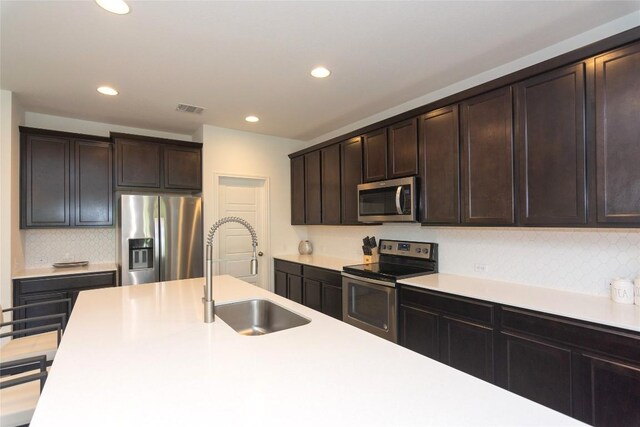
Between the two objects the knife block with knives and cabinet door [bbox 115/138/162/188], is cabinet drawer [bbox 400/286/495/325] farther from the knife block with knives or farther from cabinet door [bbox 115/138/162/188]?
cabinet door [bbox 115/138/162/188]

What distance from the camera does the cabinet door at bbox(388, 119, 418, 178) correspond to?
9.83ft

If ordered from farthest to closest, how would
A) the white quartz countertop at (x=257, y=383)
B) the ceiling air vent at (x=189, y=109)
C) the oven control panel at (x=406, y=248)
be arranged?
the ceiling air vent at (x=189, y=109) → the oven control panel at (x=406, y=248) → the white quartz countertop at (x=257, y=383)

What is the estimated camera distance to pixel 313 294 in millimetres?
3902

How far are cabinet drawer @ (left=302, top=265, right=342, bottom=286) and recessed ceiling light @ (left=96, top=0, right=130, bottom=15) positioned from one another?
2.79m

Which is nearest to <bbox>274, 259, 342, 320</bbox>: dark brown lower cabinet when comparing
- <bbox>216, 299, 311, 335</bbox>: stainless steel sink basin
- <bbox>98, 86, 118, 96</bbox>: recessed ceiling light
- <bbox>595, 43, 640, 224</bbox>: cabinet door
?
<bbox>216, 299, 311, 335</bbox>: stainless steel sink basin

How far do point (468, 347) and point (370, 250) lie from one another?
5.23 feet

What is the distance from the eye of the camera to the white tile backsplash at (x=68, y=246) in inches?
142

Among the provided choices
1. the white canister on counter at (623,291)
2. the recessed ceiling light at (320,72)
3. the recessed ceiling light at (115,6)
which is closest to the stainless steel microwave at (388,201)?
the recessed ceiling light at (320,72)

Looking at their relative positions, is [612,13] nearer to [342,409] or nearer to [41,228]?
[342,409]

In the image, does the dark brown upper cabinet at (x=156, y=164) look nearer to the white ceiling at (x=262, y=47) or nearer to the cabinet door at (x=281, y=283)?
the white ceiling at (x=262, y=47)

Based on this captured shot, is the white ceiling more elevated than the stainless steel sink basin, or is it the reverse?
the white ceiling

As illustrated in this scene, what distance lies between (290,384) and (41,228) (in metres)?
3.78

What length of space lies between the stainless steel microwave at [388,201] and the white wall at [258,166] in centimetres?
165

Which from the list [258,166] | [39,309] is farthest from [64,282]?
[258,166]
